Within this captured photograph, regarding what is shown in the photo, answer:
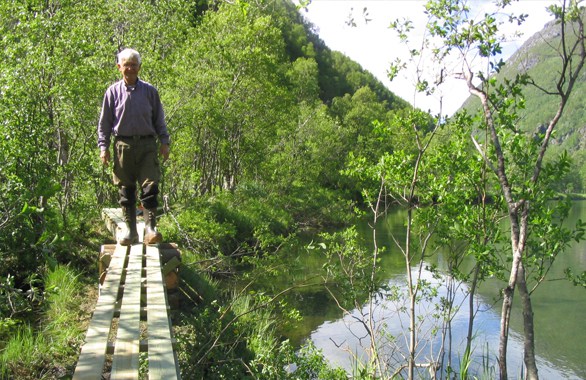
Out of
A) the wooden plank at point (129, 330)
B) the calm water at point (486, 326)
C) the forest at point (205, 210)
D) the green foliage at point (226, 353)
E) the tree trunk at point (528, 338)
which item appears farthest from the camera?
the calm water at point (486, 326)

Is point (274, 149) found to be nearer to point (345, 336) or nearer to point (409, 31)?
point (345, 336)

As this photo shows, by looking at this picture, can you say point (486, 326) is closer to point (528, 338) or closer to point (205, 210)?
point (205, 210)

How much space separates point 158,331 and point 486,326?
11831 millimetres

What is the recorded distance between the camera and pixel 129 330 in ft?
13.8

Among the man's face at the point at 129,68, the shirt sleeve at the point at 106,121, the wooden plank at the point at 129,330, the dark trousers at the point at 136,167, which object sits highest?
the man's face at the point at 129,68

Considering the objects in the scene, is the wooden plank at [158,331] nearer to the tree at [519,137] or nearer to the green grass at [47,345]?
the green grass at [47,345]

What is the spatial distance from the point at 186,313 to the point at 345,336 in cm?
539

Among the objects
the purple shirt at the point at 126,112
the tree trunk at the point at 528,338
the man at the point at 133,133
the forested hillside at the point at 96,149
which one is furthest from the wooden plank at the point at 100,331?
the tree trunk at the point at 528,338

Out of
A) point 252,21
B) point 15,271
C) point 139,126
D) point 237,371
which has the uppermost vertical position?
point 252,21

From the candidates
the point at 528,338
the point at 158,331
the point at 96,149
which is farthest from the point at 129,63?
the point at 96,149

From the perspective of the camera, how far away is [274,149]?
3175cm

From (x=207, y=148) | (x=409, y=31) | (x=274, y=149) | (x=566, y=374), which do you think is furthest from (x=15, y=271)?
(x=274, y=149)

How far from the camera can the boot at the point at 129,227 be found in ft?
22.3

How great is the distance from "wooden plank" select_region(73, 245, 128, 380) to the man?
0.91 m
